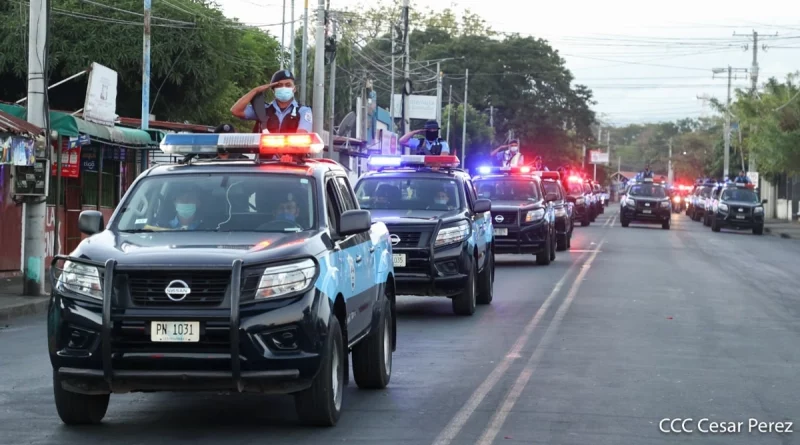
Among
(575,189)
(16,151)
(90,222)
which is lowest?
(575,189)

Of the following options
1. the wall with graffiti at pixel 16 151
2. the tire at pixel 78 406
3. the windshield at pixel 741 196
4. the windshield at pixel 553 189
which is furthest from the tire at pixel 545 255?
the windshield at pixel 741 196

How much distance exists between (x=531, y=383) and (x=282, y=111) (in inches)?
147

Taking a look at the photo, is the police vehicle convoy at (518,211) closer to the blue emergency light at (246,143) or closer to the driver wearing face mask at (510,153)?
the driver wearing face mask at (510,153)

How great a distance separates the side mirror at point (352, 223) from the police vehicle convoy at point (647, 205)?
140 feet

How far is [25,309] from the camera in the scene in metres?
16.8

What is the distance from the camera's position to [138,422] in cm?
855

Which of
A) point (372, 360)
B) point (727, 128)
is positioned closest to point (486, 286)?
point (372, 360)

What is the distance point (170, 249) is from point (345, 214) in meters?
1.43

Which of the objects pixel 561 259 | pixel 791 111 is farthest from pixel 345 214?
pixel 791 111

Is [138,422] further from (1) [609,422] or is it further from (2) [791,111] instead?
(2) [791,111]

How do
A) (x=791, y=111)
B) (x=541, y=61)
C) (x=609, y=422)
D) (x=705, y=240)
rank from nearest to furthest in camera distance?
(x=609, y=422) < (x=705, y=240) < (x=791, y=111) < (x=541, y=61)

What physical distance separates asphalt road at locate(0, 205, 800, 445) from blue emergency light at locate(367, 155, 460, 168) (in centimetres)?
Answer: 191

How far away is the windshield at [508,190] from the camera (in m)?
25.6

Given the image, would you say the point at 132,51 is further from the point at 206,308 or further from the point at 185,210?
the point at 206,308
